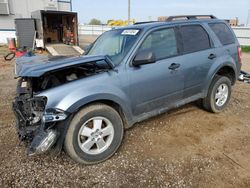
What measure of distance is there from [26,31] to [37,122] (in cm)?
1537

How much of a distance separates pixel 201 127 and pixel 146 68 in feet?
5.31

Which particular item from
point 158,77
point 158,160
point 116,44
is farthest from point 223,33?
point 158,160

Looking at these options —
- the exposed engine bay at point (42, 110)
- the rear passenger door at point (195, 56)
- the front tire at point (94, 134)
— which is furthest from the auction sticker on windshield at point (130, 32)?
the front tire at point (94, 134)

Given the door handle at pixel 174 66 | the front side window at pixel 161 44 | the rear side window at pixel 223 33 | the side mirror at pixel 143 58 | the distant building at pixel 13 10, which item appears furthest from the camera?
the distant building at pixel 13 10

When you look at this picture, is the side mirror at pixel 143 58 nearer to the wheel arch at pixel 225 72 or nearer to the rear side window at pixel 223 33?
the wheel arch at pixel 225 72

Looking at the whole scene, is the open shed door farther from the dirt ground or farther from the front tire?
the front tire

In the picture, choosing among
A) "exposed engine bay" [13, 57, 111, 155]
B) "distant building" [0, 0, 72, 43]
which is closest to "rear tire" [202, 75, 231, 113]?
"exposed engine bay" [13, 57, 111, 155]

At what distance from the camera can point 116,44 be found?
354cm

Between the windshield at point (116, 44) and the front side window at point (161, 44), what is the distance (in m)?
0.21

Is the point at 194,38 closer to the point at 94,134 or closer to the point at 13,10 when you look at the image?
the point at 94,134

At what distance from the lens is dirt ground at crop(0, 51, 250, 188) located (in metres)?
2.58

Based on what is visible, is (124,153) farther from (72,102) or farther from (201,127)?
(201,127)

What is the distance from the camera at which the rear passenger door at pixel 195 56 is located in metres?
3.64

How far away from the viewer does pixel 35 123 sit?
275 centimetres
